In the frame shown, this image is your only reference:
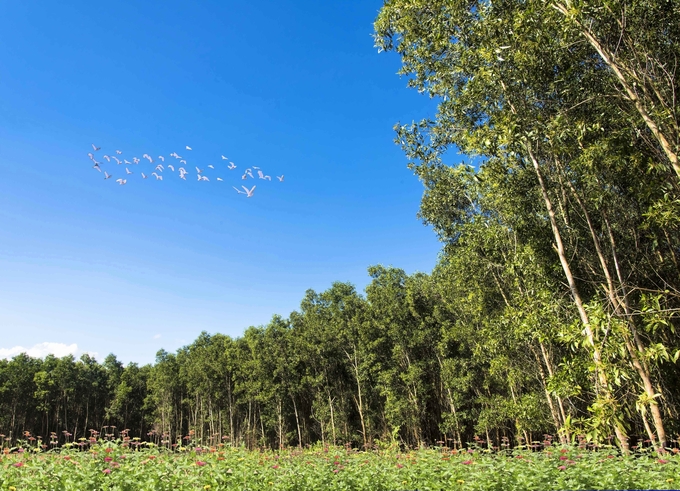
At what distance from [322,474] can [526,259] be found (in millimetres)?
5881

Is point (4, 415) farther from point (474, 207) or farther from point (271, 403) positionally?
point (474, 207)

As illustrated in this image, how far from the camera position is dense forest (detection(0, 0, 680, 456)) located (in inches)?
195

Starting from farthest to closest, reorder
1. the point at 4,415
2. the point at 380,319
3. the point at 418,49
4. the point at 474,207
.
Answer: the point at 4,415
the point at 380,319
the point at 474,207
the point at 418,49

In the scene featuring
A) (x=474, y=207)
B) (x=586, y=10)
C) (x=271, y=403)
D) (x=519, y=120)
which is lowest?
(x=271, y=403)

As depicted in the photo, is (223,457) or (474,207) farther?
(474,207)

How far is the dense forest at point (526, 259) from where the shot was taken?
4.96 meters

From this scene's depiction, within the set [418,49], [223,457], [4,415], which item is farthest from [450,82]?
[4,415]

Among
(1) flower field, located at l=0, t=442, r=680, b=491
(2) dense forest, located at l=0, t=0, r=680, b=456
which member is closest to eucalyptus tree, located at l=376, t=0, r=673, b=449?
(2) dense forest, located at l=0, t=0, r=680, b=456

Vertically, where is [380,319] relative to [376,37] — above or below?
below

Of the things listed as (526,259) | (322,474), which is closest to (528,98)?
(526,259)

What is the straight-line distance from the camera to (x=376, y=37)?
283 inches

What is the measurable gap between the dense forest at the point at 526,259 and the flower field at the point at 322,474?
645mm

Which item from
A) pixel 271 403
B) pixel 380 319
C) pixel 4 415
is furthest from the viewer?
pixel 4 415

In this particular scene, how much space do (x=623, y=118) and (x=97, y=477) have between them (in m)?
8.80
